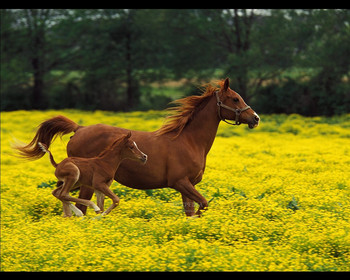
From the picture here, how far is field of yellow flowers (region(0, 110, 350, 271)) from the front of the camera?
7.37 metres

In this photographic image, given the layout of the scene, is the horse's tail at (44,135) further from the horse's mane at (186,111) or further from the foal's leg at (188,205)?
the foal's leg at (188,205)

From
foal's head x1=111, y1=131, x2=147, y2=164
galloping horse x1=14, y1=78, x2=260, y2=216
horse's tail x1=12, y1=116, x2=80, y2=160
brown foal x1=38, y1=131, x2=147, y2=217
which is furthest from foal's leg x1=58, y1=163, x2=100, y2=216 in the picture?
horse's tail x1=12, y1=116, x2=80, y2=160

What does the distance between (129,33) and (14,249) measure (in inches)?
1213

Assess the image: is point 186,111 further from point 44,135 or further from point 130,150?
point 44,135

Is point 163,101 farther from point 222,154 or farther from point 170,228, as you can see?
point 170,228

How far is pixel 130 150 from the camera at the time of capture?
8.16 meters

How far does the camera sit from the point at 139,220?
361 inches

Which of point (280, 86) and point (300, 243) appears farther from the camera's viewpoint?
point (280, 86)

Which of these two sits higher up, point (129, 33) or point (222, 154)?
point (129, 33)

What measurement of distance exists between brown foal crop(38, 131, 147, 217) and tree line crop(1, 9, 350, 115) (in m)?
25.7

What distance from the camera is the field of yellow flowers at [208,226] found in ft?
24.2

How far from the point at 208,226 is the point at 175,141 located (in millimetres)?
1540

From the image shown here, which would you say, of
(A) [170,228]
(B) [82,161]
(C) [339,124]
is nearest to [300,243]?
(A) [170,228]

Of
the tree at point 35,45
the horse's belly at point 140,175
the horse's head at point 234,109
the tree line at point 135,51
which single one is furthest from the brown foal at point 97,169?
the tree at point 35,45
